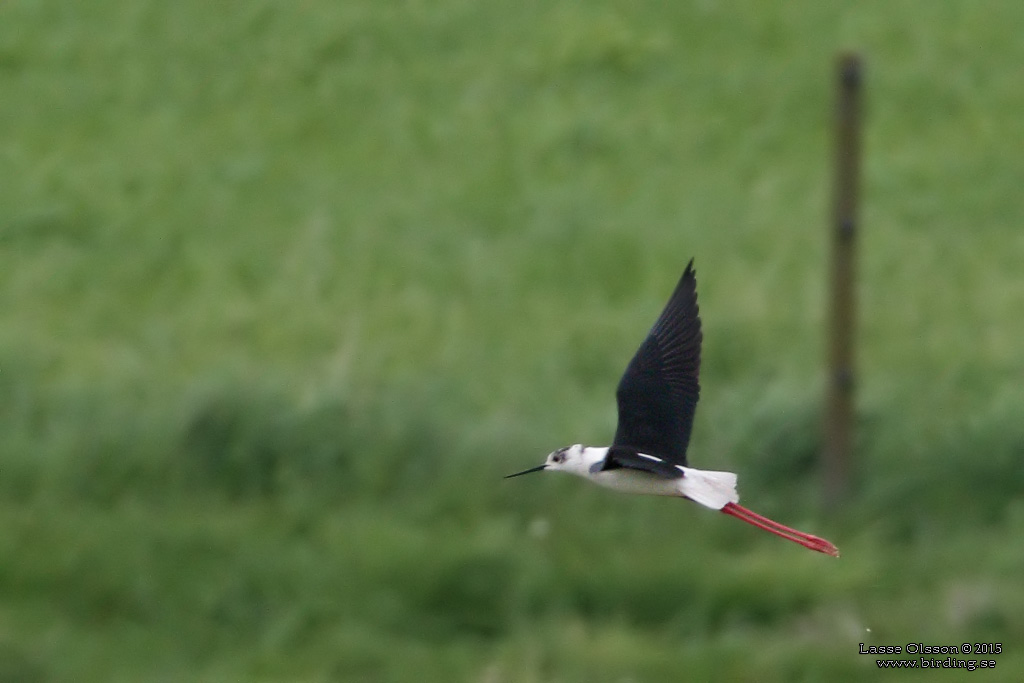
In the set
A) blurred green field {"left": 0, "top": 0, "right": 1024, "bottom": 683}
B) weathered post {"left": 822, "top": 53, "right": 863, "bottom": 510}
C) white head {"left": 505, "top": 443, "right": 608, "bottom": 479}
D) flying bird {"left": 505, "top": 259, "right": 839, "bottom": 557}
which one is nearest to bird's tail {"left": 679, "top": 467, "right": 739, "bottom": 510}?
flying bird {"left": 505, "top": 259, "right": 839, "bottom": 557}

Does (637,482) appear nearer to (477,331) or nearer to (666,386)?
(666,386)

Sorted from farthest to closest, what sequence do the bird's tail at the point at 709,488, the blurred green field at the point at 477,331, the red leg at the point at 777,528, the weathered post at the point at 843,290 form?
1. the blurred green field at the point at 477,331
2. the weathered post at the point at 843,290
3. the red leg at the point at 777,528
4. the bird's tail at the point at 709,488

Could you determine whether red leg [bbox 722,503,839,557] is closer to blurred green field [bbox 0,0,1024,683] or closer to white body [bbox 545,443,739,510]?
white body [bbox 545,443,739,510]

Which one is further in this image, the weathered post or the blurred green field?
the blurred green field

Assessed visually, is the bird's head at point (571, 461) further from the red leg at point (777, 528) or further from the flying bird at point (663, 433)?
the red leg at point (777, 528)

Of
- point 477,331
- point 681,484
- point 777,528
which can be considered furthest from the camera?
point 477,331

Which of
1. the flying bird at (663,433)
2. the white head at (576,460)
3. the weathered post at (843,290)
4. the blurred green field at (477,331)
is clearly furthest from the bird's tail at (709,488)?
the blurred green field at (477,331)

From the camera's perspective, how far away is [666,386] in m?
2.80

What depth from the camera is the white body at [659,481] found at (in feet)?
8.35

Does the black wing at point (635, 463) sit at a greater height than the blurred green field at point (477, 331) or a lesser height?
lesser

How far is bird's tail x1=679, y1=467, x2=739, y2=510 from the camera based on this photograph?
2.51 m

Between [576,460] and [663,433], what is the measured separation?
0.15m

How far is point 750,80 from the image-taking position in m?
9.57

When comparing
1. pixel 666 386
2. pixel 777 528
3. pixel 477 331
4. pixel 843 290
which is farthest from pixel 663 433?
pixel 477 331
